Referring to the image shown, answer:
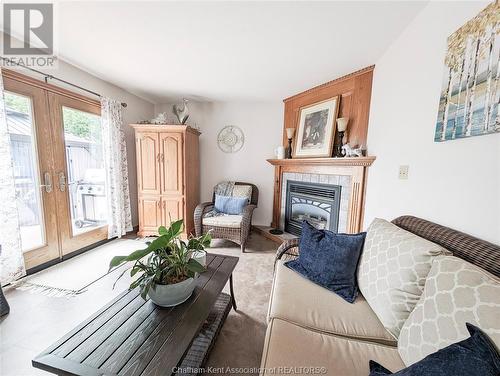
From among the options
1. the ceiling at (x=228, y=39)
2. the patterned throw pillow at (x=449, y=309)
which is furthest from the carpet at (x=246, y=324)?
the ceiling at (x=228, y=39)

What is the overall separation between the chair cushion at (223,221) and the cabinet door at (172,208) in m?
0.54

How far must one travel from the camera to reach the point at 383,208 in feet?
5.85

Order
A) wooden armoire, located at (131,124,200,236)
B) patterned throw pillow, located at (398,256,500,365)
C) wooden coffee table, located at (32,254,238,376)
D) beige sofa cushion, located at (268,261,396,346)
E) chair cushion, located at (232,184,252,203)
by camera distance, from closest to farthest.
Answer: patterned throw pillow, located at (398,256,500,365), wooden coffee table, located at (32,254,238,376), beige sofa cushion, located at (268,261,396,346), wooden armoire, located at (131,124,200,236), chair cushion, located at (232,184,252,203)

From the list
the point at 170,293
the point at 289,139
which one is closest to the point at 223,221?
the point at 289,139

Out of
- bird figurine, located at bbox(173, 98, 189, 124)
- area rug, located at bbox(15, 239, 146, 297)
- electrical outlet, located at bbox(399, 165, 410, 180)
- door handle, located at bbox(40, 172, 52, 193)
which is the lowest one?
area rug, located at bbox(15, 239, 146, 297)

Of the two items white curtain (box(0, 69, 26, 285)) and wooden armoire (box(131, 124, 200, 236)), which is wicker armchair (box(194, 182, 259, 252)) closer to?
wooden armoire (box(131, 124, 200, 236))

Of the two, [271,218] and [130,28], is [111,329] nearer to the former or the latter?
[130,28]

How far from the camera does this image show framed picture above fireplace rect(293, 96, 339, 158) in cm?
247

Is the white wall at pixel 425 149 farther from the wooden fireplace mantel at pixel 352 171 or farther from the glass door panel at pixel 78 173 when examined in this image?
the glass door panel at pixel 78 173

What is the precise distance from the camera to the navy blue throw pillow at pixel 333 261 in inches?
48.5

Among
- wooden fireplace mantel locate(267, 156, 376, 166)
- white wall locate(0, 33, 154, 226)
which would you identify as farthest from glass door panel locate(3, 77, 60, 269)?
wooden fireplace mantel locate(267, 156, 376, 166)

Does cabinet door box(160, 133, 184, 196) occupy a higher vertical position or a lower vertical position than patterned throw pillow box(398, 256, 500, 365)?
higher

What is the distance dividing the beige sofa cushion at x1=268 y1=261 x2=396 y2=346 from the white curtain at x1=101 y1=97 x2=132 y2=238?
104 inches

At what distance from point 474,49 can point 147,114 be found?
3986 millimetres
